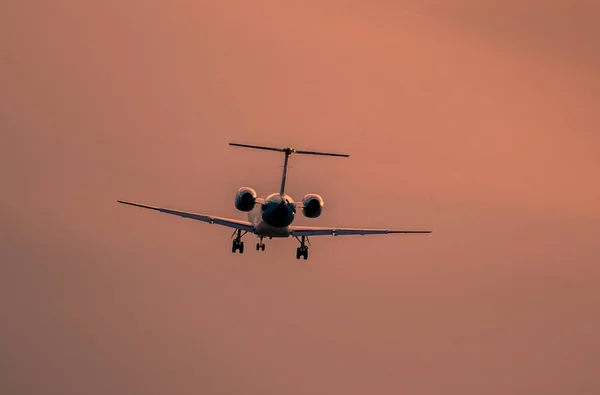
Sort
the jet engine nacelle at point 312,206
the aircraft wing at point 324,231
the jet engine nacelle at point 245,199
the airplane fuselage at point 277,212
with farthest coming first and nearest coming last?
1. the aircraft wing at point 324,231
2. the jet engine nacelle at point 312,206
3. the jet engine nacelle at point 245,199
4. the airplane fuselage at point 277,212

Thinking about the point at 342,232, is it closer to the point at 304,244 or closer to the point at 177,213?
the point at 304,244

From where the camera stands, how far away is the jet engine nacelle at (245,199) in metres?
98.3

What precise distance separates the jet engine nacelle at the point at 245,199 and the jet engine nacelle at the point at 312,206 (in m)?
4.38

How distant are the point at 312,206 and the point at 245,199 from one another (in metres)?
5.66

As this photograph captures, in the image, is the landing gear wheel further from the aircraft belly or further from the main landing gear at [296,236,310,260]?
the aircraft belly

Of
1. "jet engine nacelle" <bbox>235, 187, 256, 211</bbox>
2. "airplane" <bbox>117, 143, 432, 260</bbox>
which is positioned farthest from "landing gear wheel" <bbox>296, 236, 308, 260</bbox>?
"jet engine nacelle" <bbox>235, 187, 256, 211</bbox>

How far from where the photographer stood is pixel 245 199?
98312 mm

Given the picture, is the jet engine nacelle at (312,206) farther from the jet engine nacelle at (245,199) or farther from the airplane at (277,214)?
the jet engine nacelle at (245,199)

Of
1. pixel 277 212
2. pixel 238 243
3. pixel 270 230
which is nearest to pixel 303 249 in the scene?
pixel 238 243

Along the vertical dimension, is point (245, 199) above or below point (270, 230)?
above

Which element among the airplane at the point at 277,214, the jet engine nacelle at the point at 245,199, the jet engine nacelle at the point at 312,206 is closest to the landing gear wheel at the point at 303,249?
the airplane at the point at 277,214

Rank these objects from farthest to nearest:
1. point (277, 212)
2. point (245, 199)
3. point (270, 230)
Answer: point (270, 230) → point (245, 199) → point (277, 212)

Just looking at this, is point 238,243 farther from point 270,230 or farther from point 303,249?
point 270,230

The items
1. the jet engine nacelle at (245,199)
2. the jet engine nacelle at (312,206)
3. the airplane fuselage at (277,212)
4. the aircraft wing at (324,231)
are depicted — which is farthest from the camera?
the aircraft wing at (324,231)
